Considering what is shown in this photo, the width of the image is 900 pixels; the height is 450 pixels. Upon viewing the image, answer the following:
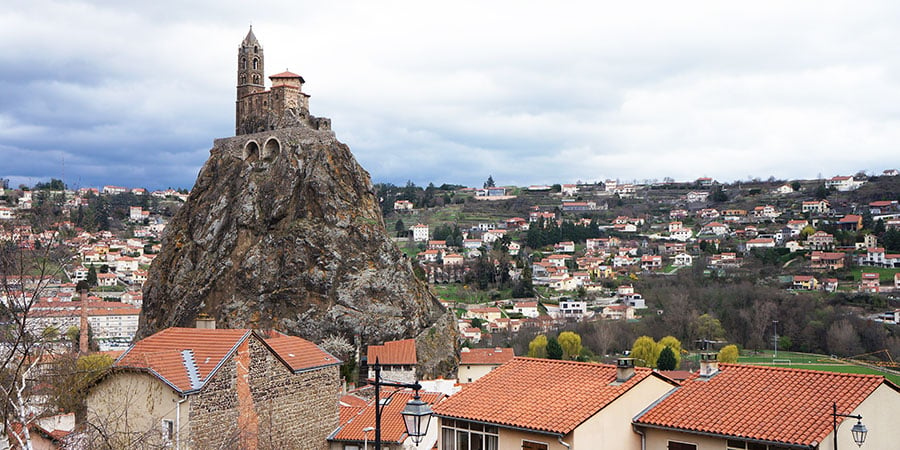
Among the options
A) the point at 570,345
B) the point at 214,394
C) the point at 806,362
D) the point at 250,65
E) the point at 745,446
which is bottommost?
the point at 806,362

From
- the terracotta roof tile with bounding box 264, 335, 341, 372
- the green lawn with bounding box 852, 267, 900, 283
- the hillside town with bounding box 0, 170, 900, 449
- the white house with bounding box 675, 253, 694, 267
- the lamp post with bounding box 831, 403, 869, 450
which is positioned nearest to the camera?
the lamp post with bounding box 831, 403, 869, 450

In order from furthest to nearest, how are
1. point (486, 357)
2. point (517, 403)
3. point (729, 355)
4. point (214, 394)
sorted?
1. point (729, 355)
2. point (486, 357)
3. point (214, 394)
4. point (517, 403)

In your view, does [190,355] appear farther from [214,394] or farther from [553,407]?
[553,407]

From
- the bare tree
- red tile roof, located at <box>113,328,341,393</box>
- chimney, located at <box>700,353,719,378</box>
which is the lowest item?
red tile roof, located at <box>113,328,341,393</box>

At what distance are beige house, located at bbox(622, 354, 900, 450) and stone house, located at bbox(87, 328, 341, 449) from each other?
857 centimetres

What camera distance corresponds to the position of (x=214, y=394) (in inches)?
681

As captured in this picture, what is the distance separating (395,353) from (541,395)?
38327mm

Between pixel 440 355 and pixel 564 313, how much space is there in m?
45.7

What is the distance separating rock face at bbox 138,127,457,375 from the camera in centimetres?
5747

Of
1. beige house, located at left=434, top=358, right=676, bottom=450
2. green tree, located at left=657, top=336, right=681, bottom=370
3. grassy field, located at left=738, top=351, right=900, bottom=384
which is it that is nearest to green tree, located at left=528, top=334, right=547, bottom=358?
green tree, located at left=657, top=336, right=681, bottom=370

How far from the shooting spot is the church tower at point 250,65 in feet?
238

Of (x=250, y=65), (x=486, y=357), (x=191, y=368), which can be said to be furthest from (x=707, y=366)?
(x=250, y=65)

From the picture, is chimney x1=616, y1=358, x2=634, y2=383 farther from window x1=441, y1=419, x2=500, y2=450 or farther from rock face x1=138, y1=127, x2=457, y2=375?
rock face x1=138, y1=127, x2=457, y2=375

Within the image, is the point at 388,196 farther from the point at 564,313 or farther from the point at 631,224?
the point at 564,313
